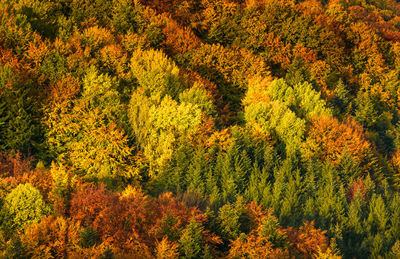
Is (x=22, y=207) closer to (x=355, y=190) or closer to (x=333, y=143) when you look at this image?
(x=355, y=190)

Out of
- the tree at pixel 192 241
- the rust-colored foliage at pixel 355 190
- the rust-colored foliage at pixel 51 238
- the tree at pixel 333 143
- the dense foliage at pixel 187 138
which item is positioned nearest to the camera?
the rust-colored foliage at pixel 51 238

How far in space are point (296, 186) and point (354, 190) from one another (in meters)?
5.85

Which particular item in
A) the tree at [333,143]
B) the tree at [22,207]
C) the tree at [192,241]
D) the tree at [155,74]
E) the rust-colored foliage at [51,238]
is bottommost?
the tree at [22,207]

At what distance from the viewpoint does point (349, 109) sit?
7400 centimetres

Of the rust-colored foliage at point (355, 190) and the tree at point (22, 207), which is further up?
the rust-colored foliage at point (355, 190)

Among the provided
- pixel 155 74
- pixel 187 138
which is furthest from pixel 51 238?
pixel 155 74

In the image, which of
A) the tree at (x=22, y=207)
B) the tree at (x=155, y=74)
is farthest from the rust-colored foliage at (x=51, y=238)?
the tree at (x=155, y=74)

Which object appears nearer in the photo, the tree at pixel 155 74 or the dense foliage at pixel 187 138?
the dense foliage at pixel 187 138

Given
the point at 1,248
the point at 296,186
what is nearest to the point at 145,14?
the point at 296,186

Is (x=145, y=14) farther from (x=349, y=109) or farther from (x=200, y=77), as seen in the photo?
(x=349, y=109)

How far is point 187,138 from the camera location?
160 feet

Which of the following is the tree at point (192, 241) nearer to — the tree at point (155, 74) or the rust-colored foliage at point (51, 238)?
the rust-colored foliage at point (51, 238)

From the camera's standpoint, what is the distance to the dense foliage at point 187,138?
31156mm

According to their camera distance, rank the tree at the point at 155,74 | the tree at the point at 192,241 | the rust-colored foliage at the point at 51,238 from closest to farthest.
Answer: the rust-colored foliage at the point at 51,238, the tree at the point at 192,241, the tree at the point at 155,74
